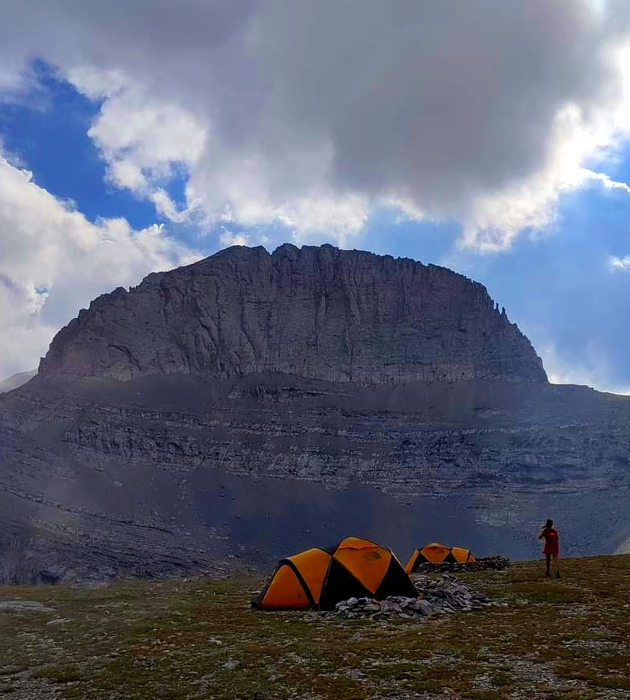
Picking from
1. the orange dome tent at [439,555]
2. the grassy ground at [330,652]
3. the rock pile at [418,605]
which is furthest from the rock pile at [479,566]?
the orange dome tent at [439,555]

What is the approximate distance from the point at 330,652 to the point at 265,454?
148854 mm

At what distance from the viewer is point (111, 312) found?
191 metres

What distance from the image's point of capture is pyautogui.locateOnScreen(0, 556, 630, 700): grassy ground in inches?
446

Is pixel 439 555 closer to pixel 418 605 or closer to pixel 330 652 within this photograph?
pixel 418 605

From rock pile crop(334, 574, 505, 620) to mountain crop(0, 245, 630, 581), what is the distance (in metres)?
95.4

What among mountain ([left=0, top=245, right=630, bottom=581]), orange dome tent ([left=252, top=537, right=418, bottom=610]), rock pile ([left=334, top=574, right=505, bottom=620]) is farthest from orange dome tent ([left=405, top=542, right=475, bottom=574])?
mountain ([left=0, top=245, right=630, bottom=581])

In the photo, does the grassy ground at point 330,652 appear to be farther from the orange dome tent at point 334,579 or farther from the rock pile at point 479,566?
the rock pile at point 479,566

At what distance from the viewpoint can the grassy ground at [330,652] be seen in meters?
11.3

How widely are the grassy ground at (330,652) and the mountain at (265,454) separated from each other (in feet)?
308

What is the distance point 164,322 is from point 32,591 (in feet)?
556

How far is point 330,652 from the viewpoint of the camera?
1405 cm

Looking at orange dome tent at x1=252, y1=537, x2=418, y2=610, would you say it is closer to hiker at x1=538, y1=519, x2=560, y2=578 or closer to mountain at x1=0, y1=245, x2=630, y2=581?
hiker at x1=538, y1=519, x2=560, y2=578

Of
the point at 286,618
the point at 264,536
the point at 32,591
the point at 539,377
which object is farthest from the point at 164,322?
the point at 286,618

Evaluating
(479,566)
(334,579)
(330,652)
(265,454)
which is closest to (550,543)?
(479,566)
